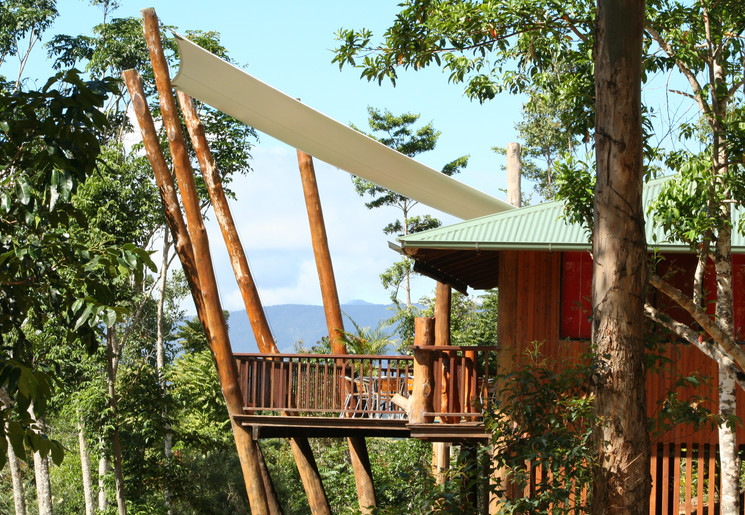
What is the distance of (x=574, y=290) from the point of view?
9.62 meters

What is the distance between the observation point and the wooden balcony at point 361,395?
9.42m

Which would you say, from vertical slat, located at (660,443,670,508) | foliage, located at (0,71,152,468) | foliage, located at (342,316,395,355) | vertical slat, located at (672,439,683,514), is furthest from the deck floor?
foliage, located at (0,71,152,468)

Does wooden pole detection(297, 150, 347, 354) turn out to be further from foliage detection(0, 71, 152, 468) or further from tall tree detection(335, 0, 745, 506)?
foliage detection(0, 71, 152, 468)

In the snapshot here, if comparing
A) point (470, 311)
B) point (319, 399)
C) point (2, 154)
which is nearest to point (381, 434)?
point (319, 399)

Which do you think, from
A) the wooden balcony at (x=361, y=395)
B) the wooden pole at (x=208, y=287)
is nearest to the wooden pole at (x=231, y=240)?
the wooden pole at (x=208, y=287)

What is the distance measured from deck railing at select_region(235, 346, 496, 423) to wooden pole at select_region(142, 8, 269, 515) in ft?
0.74

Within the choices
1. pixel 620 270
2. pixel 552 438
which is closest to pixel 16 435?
pixel 552 438

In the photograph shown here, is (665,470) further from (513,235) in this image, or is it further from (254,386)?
(254,386)

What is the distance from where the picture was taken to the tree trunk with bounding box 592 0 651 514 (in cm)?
562

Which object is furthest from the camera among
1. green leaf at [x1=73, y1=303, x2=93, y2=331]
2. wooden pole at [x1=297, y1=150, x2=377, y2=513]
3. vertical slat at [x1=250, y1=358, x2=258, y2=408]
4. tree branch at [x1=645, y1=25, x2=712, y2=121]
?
wooden pole at [x1=297, y1=150, x2=377, y2=513]

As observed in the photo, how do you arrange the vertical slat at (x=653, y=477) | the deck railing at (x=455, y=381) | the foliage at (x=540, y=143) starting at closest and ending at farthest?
the vertical slat at (x=653, y=477) → the deck railing at (x=455, y=381) → the foliage at (x=540, y=143)

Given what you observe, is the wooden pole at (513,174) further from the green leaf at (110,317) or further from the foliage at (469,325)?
the green leaf at (110,317)

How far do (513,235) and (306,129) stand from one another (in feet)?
10.5

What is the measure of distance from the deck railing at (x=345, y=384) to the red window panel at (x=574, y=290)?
95cm
